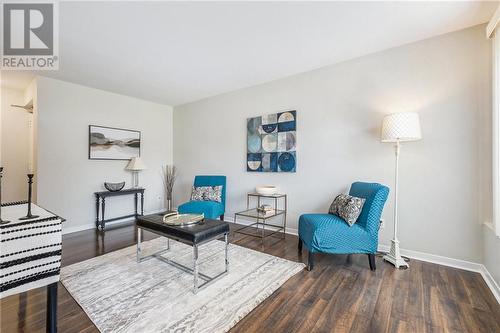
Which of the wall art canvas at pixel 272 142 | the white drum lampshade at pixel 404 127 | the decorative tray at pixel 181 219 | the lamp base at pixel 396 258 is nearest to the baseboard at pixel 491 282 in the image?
the lamp base at pixel 396 258

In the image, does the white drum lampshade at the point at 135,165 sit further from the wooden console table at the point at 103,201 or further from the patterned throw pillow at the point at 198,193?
the patterned throw pillow at the point at 198,193

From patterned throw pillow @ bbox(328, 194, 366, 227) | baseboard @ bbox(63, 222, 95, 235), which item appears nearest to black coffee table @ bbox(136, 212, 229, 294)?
patterned throw pillow @ bbox(328, 194, 366, 227)

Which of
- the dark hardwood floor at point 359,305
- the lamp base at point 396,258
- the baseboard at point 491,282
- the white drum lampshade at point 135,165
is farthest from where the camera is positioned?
the white drum lampshade at point 135,165

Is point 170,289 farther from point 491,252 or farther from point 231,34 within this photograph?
point 491,252

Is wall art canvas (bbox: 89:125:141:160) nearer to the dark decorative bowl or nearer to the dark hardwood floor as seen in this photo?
the dark decorative bowl

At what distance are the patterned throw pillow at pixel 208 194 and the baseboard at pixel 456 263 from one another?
2610 millimetres

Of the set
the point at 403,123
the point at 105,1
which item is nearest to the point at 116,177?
the point at 105,1

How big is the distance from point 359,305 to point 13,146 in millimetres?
6082

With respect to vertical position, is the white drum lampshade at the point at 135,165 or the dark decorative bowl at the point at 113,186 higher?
the white drum lampshade at the point at 135,165

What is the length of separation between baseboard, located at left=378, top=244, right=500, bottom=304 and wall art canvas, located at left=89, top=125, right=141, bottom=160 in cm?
477

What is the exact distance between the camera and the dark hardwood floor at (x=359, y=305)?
5.20 feet

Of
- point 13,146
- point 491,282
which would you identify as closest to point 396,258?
point 491,282

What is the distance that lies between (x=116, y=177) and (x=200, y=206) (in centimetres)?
205

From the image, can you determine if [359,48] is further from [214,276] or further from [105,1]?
[214,276]
